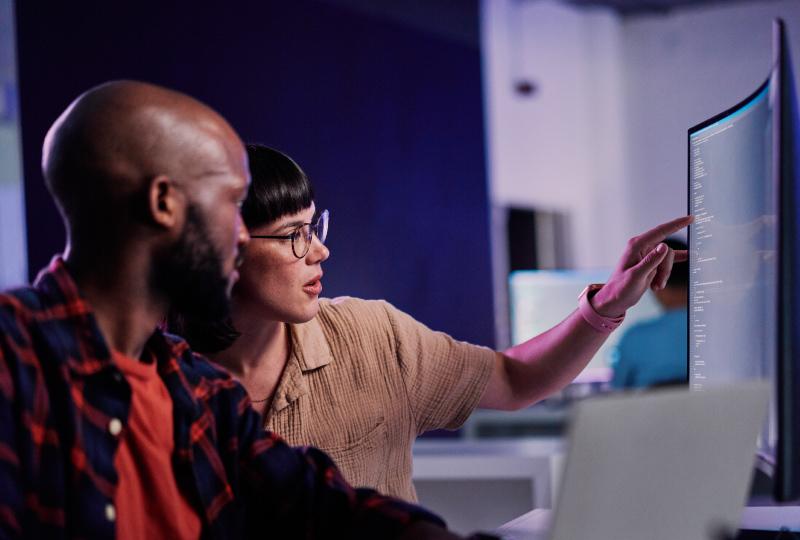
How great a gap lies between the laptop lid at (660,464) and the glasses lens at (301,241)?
824 millimetres

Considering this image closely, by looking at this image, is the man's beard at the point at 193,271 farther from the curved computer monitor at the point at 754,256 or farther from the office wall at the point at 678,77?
the office wall at the point at 678,77

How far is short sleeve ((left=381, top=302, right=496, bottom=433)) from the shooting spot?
1485mm

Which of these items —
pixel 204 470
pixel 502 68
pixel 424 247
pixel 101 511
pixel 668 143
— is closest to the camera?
pixel 101 511

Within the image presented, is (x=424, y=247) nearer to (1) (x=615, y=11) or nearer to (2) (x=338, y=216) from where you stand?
(2) (x=338, y=216)

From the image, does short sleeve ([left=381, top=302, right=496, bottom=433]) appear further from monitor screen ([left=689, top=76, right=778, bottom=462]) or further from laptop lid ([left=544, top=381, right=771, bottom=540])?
laptop lid ([left=544, top=381, right=771, bottom=540])

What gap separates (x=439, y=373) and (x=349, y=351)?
0.62 feet

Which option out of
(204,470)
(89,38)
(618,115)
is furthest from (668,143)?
(204,470)

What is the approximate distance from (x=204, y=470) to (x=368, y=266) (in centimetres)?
248

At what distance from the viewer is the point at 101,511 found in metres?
0.79

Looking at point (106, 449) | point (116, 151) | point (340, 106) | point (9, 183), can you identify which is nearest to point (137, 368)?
point (106, 449)

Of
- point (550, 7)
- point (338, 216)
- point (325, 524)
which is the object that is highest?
point (550, 7)

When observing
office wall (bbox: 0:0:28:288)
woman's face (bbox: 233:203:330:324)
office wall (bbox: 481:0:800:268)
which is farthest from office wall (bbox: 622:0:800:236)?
woman's face (bbox: 233:203:330:324)

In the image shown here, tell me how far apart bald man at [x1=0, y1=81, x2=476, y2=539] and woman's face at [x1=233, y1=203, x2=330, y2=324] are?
37 centimetres

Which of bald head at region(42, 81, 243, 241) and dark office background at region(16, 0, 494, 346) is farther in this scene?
dark office background at region(16, 0, 494, 346)
